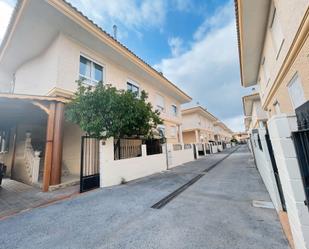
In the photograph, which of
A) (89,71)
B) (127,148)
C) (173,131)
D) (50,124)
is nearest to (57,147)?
(50,124)

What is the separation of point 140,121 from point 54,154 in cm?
393

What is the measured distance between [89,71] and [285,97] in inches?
375

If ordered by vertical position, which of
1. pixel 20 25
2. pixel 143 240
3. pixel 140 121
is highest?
pixel 20 25

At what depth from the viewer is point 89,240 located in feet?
8.98

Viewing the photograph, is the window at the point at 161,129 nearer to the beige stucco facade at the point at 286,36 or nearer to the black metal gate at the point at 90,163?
the black metal gate at the point at 90,163

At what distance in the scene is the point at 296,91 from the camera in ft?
17.1

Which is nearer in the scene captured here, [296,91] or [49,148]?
[296,91]

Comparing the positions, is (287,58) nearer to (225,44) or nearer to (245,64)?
(245,64)

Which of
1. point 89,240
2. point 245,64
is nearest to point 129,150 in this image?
point 89,240

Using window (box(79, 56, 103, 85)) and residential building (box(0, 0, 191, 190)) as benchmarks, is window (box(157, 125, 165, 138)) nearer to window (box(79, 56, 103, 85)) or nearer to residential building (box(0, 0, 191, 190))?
residential building (box(0, 0, 191, 190))

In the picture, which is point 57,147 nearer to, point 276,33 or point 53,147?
point 53,147

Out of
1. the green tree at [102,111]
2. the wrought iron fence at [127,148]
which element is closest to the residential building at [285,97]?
the green tree at [102,111]

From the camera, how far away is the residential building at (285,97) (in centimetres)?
184

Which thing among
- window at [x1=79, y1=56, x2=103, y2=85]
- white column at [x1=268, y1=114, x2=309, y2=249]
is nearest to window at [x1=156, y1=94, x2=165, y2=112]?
window at [x1=79, y1=56, x2=103, y2=85]
